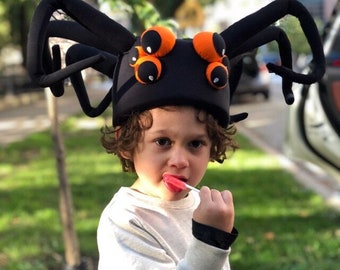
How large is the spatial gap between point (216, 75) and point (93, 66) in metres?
0.36

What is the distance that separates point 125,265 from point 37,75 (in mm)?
522

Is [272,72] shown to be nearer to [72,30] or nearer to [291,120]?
[72,30]

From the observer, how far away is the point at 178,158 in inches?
68.4

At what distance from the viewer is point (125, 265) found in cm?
173

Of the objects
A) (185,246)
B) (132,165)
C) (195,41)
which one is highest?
(195,41)

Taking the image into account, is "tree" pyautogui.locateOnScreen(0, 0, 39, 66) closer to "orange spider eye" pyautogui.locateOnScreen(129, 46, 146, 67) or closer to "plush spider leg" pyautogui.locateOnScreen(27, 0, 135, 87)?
"plush spider leg" pyautogui.locateOnScreen(27, 0, 135, 87)

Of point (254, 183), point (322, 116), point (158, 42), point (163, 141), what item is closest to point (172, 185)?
point (163, 141)

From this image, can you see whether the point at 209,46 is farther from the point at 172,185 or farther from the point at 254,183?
the point at 254,183

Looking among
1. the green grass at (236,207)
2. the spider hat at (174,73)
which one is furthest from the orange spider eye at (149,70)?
the green grass at (236,207)

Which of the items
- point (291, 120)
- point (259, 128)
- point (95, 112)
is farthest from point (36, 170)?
point (95, 112)

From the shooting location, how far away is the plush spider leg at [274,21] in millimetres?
1932

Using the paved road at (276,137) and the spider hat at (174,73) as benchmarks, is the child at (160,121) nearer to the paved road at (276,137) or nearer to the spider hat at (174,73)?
the spider hat at (174,73)

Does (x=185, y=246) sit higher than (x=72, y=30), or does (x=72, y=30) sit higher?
(x=72, y=30)

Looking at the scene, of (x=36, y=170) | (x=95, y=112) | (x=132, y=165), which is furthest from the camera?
(x=36, y=170)
